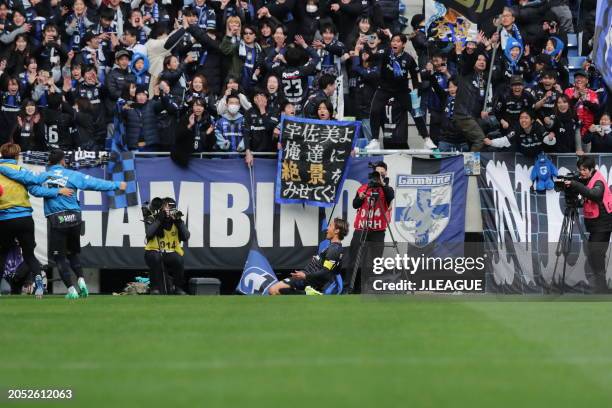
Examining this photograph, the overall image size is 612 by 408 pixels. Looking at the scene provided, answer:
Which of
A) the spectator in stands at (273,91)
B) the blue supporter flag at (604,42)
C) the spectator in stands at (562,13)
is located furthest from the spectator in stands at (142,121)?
the spectator in stands at (562,13)

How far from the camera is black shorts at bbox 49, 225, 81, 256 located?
1964cm

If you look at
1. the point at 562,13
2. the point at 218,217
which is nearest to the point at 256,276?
the point at 218,217

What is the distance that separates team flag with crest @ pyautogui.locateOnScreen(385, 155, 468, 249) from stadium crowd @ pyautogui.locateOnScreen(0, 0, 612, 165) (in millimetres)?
776

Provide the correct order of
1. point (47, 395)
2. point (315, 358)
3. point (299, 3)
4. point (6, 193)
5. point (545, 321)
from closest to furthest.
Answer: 1. point (47, 395)
2. point (315, 358)
3. point (545, 321)
4. point (6, 193)
5. point (299, 3)

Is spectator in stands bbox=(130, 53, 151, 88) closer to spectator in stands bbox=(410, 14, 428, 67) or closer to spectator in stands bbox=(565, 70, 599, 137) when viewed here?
spectator in stands bbox=(410, 14, 428, 67)

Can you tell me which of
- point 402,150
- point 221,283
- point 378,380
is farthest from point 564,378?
point 221,283

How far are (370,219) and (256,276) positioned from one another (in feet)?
7.77

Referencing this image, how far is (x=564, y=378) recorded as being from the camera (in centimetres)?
998

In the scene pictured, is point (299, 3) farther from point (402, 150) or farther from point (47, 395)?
point (47, 395)

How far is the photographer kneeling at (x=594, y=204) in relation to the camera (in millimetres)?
20469

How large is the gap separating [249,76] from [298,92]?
992 mm

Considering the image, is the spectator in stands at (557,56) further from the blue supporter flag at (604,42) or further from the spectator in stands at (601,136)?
the blue supporter flag at (604,42)

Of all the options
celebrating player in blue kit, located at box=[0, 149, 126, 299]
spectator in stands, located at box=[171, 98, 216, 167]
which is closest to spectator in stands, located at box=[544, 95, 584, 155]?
spectator in stands, located at box=[171, 98, 216, 167]

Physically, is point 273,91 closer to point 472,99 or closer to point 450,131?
point 450,131
